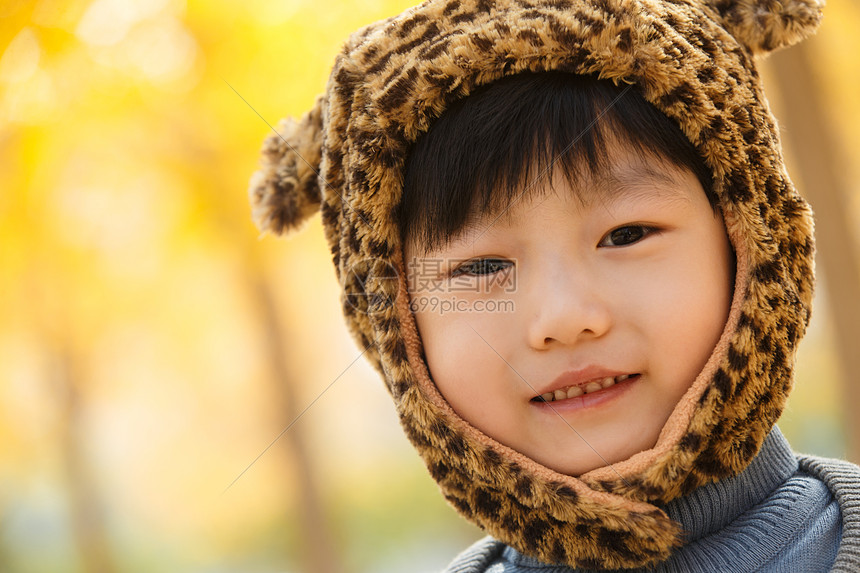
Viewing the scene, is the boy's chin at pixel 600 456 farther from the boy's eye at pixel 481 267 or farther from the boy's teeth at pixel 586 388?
the boy's eye at pixel 481 267

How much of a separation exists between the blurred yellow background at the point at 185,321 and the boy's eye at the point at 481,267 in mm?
1047

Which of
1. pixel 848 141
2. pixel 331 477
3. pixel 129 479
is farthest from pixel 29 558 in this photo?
pixel 848 141

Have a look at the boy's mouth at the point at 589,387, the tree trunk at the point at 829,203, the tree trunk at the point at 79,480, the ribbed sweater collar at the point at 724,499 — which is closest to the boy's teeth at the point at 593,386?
the boy's mouth at the point at 589,387

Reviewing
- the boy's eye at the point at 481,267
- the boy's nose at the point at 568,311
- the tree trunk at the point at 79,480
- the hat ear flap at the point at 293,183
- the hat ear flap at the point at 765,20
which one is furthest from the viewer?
the tree trunk at the point at 79,480

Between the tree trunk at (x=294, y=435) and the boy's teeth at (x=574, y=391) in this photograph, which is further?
the tree trunk at (x=294, y=435)

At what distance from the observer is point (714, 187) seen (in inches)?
52.6

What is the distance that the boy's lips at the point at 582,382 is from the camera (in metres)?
1.28

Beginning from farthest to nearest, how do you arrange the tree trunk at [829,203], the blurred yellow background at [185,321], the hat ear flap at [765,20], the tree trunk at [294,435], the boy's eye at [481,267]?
1. the tree trunk at [294,435]
2. the blurred yellow background at [185,321]
3. the tree trunk at [829,203]
4. the hat ear flap at [765,20]
5. the boy's eye at [481,267]

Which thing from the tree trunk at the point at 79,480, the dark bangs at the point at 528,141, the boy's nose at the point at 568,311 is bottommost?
the tree trunk at the point at 79,480

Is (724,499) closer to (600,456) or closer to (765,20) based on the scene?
(600,456)

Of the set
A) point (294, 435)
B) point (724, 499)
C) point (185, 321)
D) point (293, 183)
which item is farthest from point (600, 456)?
point (185, 321)

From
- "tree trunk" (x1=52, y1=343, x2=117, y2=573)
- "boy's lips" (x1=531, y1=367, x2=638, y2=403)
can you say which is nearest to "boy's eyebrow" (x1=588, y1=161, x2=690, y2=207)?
"boy's lips" (x1=531, y1=367, x2=638, y2=403)

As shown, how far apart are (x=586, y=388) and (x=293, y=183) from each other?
76 cm

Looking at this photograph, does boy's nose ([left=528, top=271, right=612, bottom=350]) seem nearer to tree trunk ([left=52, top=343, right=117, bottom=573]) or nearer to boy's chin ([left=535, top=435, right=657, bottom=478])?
boy's chin ([left=535, top=435, right=657, bottom=478])
